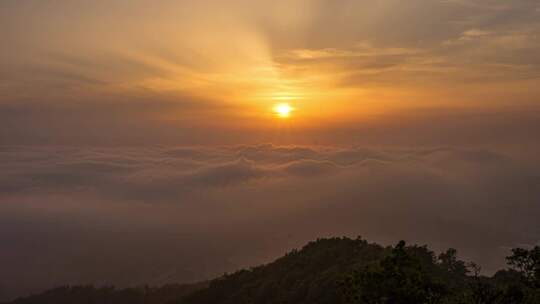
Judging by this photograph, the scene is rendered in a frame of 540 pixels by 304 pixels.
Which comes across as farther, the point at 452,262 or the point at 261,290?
the point at 261,290

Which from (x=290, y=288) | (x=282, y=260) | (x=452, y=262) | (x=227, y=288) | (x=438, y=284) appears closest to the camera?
(x=438, y=284)

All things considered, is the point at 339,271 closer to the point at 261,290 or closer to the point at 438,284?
the point at 261,290

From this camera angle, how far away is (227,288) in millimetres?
71000

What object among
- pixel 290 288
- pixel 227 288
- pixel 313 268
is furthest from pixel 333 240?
pixel 227 288

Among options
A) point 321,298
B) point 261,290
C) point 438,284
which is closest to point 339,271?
point 321,298

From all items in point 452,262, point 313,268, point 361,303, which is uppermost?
point 361,303

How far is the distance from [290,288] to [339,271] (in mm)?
8584

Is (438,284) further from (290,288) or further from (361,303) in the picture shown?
(290,288)

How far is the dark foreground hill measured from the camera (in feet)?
72.3

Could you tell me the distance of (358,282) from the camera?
23.4m

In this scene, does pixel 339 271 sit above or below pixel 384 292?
below

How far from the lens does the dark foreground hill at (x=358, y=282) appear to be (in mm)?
22047

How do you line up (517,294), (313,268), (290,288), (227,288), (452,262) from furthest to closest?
(227,288)
(313,268)
(290,288)
(452,262)
(517,294)

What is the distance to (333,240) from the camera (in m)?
72.1
